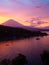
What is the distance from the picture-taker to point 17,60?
29500 mm

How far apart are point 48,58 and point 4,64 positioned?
10576 mm

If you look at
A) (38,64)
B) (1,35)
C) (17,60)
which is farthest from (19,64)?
(1,35)

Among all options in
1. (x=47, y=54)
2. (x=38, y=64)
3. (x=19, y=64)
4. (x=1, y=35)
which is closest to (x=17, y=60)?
(x=19, y=64)

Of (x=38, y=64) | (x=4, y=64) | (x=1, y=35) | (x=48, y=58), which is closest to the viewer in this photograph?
(x=4, y=64)

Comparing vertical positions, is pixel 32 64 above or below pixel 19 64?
below

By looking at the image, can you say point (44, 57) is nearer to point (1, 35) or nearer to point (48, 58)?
point (48, 58)

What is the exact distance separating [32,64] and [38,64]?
5.89ft

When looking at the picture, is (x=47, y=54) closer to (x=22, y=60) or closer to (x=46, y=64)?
(x=46, y=64)

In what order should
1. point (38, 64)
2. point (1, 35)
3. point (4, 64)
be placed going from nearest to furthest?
point (4, 64) < point (38, 64) < point (1, 35)

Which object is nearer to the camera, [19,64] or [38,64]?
[19,64]

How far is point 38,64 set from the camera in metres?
42.0

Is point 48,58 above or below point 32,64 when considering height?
above

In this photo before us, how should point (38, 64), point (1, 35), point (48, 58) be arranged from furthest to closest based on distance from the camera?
point (1, 35) → point (38, 64) → point (48, 58)

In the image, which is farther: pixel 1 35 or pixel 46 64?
pixel 1 35
